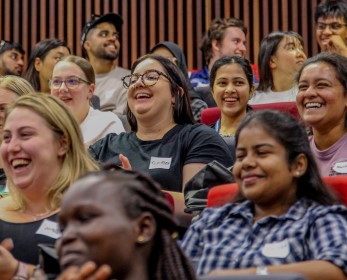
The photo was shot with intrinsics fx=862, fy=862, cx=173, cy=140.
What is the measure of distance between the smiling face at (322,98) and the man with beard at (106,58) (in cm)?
189

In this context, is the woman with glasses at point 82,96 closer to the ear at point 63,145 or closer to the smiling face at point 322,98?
the smiling face at point 322,98

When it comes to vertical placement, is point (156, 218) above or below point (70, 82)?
below

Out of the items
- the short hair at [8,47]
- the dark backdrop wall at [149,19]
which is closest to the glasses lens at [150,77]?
the short hair at [8,47]

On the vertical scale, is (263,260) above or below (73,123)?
below

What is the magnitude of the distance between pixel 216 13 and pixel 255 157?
4141 millimetres

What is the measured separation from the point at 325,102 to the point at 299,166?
2.80 feet

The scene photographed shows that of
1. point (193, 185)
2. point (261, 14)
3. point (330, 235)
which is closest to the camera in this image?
point (330, 235)

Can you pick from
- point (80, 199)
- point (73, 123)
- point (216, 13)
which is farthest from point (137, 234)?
point (216, 13)

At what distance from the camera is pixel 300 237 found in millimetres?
2031

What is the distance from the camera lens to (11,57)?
544 centimetres

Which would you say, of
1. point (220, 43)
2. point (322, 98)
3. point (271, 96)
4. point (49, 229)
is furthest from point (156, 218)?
point (220, 43)

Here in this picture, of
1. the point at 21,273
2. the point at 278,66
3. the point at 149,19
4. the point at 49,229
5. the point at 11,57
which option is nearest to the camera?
the point at 21,273

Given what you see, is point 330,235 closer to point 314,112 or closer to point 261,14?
point 314,112

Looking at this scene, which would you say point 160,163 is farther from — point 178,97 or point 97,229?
point 97,229
